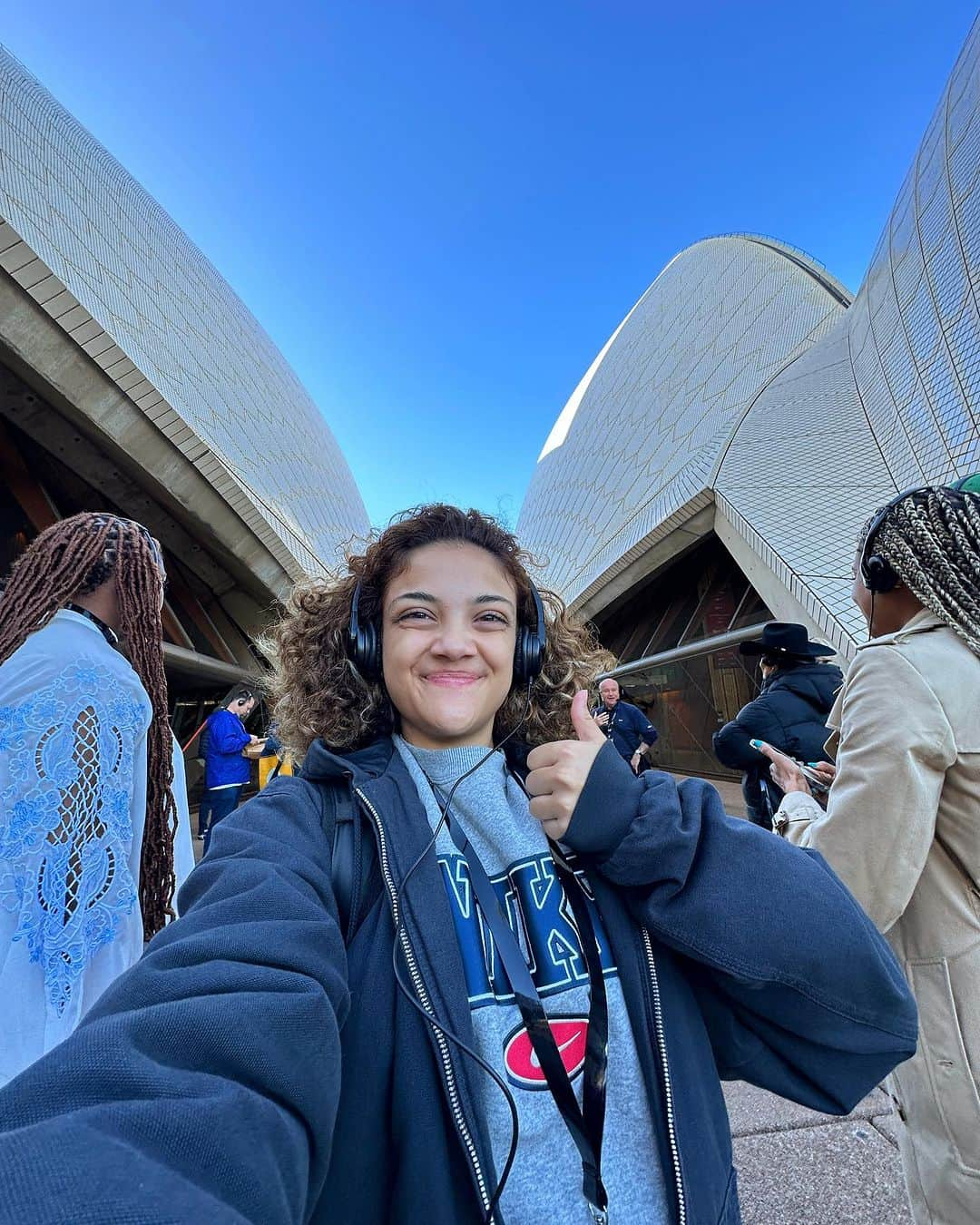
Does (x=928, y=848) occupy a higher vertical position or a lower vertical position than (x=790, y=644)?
lower

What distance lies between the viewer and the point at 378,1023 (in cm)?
66

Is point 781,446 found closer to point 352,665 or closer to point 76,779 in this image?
point 352,665

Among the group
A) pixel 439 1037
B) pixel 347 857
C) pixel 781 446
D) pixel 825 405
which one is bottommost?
pixel 439 1037

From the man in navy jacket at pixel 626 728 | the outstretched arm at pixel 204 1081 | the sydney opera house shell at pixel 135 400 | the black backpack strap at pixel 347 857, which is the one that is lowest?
the outstretched arm at pixel 204 1081

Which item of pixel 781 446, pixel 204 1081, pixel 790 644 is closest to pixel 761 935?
pixel 204 1081

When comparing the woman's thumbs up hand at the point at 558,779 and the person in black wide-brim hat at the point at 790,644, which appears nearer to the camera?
the woman's thumbs up hand at the point at 558,779

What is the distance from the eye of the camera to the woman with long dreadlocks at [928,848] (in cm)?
101

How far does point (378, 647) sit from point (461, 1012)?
2.34ft

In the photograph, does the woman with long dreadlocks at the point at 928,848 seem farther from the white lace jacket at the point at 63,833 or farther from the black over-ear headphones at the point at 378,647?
the white lace jacket at the point at 63,833

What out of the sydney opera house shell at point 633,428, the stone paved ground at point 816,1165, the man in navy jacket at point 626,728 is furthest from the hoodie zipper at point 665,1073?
the sydney opera house shell at point 633,428

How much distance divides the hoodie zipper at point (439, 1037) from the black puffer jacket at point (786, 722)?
2.62 m

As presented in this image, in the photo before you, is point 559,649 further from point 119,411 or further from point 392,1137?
point 119,411

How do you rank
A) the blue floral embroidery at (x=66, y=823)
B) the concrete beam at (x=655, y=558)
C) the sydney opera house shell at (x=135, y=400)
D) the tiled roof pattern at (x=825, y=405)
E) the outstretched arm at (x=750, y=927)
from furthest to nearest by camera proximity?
the concrete beam at (x=655, y=558) → the tiled roof pattern at (x=825, y=405) → the sydney opera house shell at (x=135, y=400) → the blue floral embroidery at (x=66, y=823) → the outstretched arm at (x=750, y=927)

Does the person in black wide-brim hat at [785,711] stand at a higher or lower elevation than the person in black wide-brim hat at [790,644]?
lower
